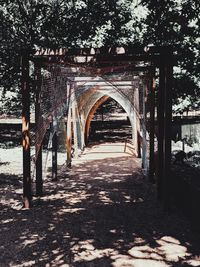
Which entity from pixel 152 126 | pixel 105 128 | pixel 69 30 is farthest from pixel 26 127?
pixel 105 128

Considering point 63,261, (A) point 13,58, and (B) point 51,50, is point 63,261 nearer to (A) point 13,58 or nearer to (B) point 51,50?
(B) point 51,50

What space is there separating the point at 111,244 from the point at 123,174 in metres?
6.39

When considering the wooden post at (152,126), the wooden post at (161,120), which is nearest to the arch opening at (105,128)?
the wooden post at (152,126)

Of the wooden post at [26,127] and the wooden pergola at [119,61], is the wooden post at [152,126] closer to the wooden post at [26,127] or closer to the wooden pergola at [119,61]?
the wooden pergola at [119,61]

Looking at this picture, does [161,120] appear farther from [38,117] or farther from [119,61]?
[38,117]

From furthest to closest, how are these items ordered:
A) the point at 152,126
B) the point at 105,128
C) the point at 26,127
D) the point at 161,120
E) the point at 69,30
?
the point at 105,128 → the point at 69,30 → the point at 152,126 → the point at 161,120 → the point at 26,127

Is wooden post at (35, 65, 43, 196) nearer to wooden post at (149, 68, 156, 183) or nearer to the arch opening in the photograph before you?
wooden post at (149, 68, 156, 183)

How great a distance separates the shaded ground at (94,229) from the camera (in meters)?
5.25

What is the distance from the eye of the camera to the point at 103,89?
56.4ft

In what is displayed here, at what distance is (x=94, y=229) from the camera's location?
650cm

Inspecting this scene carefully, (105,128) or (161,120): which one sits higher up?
(161,120)

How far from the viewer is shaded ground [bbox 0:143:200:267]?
17.2 feet

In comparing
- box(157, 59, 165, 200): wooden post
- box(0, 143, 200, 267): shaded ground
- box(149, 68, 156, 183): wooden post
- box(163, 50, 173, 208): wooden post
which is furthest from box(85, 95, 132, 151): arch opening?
box(163, 50, 173, 208): wooden post

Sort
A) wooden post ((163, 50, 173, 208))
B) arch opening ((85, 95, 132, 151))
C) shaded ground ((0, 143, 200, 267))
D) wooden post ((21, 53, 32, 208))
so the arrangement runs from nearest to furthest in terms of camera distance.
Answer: shaded ground ((0, 143, 200, 267)) → wooden post ((163, 50, 173, 208)) → wooden post ((21, 53, 32, 208)) → arch opening ((85, 95, 132, 151))
